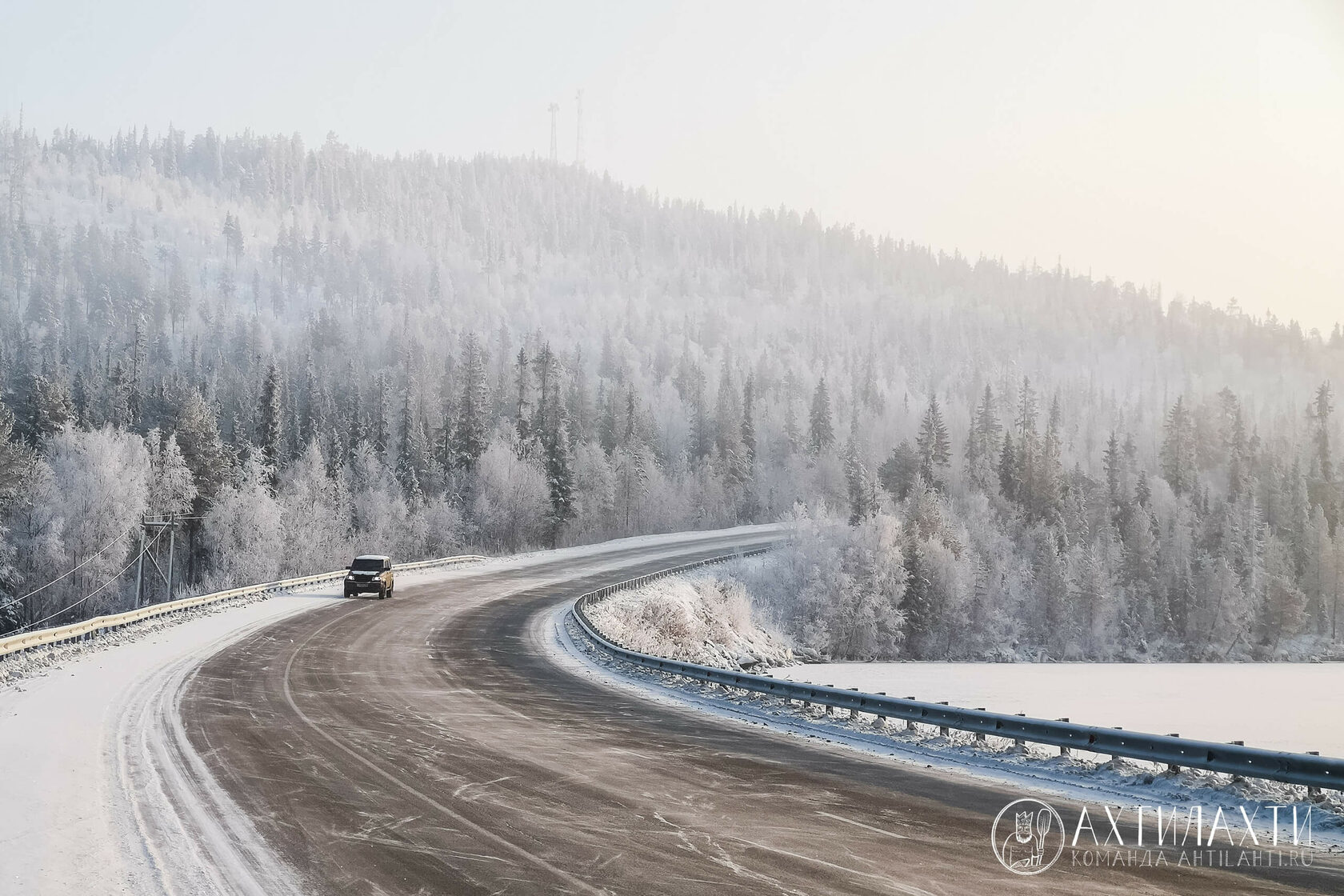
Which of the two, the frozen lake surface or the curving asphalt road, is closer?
the curving asphalt road

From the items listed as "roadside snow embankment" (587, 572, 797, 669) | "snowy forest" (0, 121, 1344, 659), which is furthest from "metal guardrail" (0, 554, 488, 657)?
"snowy forest" (0, 121, 1344, 659)

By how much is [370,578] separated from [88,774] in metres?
30.4

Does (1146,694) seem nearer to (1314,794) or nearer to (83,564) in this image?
(1314,794)

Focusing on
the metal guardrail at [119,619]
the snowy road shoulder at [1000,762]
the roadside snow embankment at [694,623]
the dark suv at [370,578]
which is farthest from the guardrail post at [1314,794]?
the dark suv at [370,578]

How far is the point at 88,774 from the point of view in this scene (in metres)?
12.5

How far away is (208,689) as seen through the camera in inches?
789

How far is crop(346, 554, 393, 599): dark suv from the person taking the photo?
4219 centimetres

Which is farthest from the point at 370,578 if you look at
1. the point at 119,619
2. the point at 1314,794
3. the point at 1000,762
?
the point at 1314,794

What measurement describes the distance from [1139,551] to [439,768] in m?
102

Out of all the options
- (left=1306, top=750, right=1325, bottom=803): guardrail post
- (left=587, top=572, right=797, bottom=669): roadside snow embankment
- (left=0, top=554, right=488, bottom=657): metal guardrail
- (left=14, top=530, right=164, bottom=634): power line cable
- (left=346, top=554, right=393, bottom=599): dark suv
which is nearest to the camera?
(left=1306, top=750, right=1325, bottom=803): guardrail post

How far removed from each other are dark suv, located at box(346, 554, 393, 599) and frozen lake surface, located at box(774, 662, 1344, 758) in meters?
18.9

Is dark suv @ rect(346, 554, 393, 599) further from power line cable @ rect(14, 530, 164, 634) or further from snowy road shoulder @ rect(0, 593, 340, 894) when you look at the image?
power line cable @ rect(14, 530, 164, 634)

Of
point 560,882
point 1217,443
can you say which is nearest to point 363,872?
point 560,882

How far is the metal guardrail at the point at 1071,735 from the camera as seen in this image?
10945 millimetres
